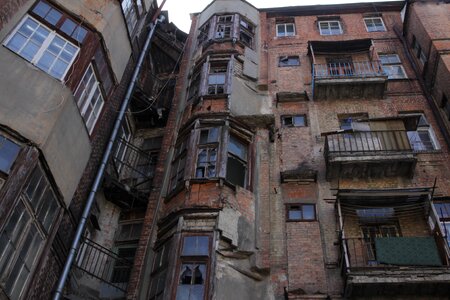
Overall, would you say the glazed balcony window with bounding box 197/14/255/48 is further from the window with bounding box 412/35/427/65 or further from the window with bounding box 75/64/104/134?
the window with bounding box 75/64/104/134

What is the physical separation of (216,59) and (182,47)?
3654 millimetres

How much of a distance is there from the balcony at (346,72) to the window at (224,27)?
12.3ft

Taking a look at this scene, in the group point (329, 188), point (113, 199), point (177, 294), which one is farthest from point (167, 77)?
point (177, 294)

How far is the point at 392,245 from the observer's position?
1229 cm

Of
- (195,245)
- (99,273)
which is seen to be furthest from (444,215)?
(99,273)

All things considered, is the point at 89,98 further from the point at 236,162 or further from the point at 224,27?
the point at 224,27

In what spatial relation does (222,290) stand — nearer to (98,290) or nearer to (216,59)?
(98,290)

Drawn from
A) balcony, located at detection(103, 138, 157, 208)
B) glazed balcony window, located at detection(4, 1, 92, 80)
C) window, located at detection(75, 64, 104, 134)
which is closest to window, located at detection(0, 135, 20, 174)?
glazed balcony window, located at detection(4, 1, 92, 80)

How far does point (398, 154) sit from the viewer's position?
14.8 meters

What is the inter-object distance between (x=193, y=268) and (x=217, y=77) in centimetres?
862

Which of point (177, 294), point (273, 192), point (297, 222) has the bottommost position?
point (177, 294)

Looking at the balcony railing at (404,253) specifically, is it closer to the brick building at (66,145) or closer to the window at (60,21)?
the brick building at (66,145)

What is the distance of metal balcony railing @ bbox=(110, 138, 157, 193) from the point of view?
1617 centimetres

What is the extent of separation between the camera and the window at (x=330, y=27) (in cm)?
2270
